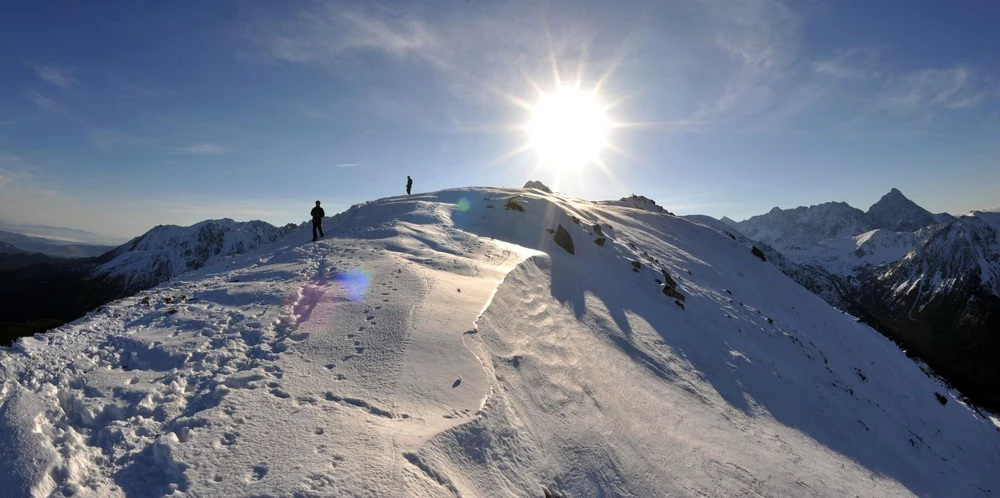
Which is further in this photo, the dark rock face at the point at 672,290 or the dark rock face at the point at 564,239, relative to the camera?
the dark rock face at the point at 564,239

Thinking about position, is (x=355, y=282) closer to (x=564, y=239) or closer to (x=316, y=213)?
(x=316, y=213)

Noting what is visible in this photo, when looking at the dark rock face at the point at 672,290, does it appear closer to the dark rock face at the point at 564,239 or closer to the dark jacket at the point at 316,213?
the dark rock face at the point at 564,239

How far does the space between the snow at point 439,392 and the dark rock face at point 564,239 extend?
1422 millimetres

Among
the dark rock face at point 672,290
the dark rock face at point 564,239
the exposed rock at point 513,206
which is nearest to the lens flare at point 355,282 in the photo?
the dark rock face at point 564,239

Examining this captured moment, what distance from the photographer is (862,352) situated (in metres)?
35.7

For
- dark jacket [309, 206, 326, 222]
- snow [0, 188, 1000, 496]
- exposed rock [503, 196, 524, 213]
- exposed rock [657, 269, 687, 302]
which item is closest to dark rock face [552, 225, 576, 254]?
snow [0, 188, 1000, 496]

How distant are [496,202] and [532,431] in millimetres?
29846

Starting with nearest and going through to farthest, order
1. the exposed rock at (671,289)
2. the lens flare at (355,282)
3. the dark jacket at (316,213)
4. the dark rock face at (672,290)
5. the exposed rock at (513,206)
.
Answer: the lens flare at (355,282), the dark jacket at (316,213), the dark rock face at (672,290), the exposed rock at (671,289), the exposed rock at (513,206)

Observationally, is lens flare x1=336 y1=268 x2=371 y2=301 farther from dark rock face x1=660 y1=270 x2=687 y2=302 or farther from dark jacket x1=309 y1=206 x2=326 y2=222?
dark rock face x1=660 y1=270 x2=687 y2=302

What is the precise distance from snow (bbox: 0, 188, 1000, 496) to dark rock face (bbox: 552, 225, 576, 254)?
1422mm

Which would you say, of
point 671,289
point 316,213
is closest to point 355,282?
point 316,213

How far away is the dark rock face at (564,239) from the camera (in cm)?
3025

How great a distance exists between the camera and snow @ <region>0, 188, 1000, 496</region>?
7.58 metres

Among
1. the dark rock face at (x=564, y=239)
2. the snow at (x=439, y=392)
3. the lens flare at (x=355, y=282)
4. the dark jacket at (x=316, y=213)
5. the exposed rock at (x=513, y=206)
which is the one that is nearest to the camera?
the snow at (x=439, y=392)
